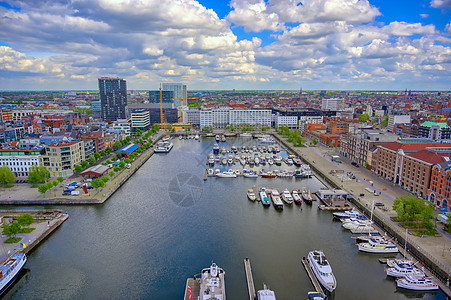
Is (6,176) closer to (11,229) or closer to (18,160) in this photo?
(18,160)

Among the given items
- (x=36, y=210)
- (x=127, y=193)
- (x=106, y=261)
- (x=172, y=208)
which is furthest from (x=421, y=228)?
(x=36, y=210)

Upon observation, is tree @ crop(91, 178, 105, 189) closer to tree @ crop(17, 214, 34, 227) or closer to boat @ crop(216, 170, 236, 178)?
tree @ crop(17, 214, 34, 227)

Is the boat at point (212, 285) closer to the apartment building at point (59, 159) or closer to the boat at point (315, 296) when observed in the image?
the boat at point (315, 296)

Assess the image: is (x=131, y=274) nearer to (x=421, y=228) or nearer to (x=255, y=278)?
(x=255, y=278)

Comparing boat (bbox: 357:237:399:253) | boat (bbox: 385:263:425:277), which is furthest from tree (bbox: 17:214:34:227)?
boat (bbox: 385:263:425:277)

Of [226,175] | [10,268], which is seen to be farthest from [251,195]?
[10,268]

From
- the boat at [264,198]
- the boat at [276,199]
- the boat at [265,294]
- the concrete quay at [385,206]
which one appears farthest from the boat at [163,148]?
the boat at [265,294]
